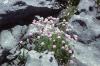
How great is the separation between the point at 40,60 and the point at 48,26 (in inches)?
42.9

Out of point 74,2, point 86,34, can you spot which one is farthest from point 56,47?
point 74,2

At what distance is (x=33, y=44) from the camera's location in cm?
704

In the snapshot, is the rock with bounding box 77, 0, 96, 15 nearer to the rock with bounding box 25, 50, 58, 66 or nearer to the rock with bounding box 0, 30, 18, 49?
the rock with bounding box 0, 30, 18, 49

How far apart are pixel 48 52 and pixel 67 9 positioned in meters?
2.30

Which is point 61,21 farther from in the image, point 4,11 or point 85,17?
point 4,11

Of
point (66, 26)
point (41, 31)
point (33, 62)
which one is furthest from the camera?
point (66, 26)

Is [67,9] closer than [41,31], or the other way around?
[41,31]

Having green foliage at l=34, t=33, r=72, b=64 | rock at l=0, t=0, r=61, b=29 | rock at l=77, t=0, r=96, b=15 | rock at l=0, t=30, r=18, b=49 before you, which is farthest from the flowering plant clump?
rock at l=77, t=0, r=96, b=15

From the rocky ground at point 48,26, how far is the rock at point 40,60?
2.8 inches

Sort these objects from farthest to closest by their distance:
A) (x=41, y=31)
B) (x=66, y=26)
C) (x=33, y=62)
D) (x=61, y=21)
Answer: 1. (x=61, y=21)
2. (x=66, y=26)
3. (x=41, y=31)
4. (x=33, y=62)

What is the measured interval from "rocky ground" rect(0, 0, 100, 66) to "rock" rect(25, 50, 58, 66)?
0.07 meters

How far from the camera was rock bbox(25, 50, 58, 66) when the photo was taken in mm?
6129

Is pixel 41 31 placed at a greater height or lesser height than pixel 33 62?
greater

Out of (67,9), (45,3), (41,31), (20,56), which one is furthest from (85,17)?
(20,56)
